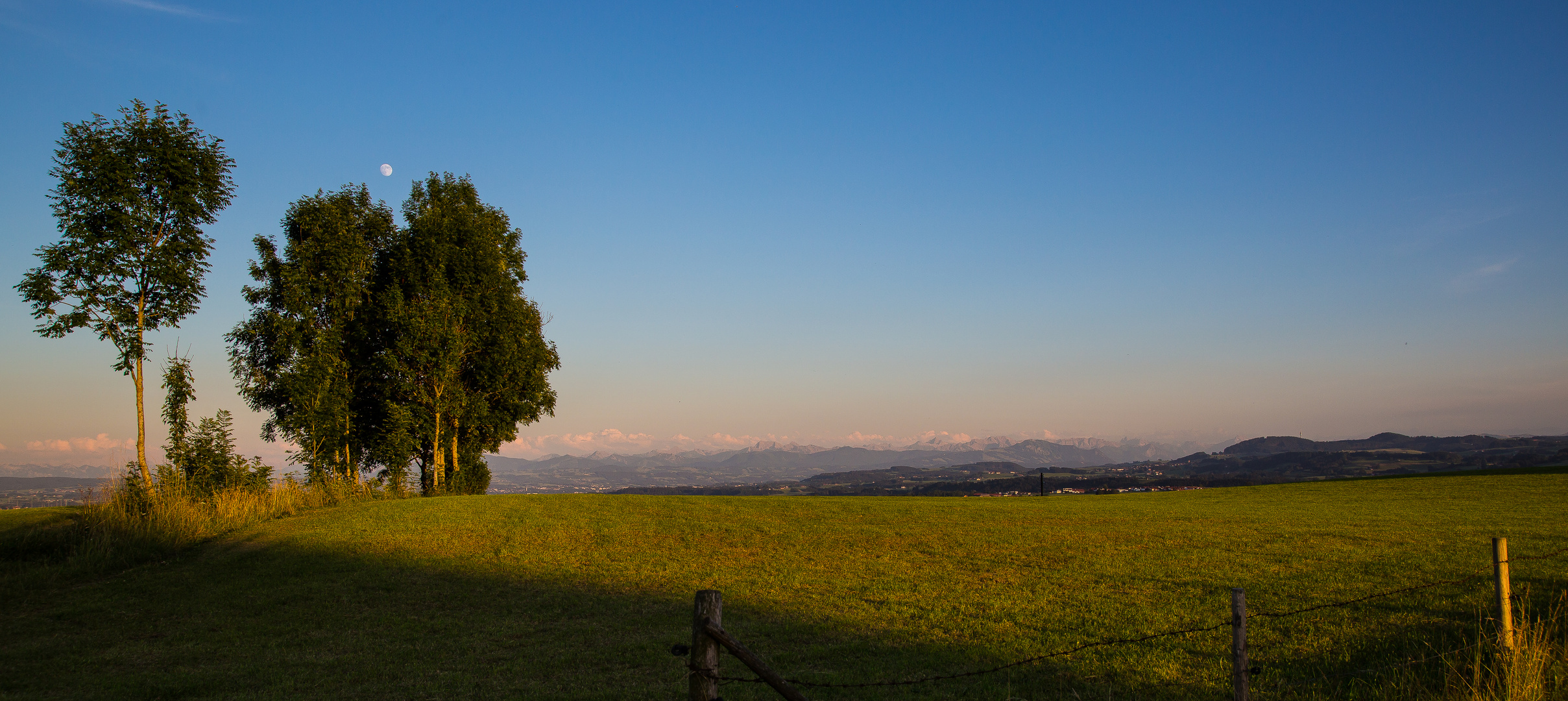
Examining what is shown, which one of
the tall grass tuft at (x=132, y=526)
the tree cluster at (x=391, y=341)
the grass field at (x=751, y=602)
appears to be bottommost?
the grass field at (x=751, y=602)

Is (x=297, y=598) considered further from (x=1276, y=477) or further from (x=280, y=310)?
(x=1276, y=477)

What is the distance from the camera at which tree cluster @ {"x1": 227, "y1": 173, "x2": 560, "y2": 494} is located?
103ft

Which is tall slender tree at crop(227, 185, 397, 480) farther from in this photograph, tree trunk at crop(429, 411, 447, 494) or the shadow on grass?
the shadow on grass

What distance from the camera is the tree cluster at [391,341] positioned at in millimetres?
31391

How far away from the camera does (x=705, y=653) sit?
199 inches

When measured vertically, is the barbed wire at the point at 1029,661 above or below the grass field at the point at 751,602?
above

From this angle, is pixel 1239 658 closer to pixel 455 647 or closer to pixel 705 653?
pixel 705 653

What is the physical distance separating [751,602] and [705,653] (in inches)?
357

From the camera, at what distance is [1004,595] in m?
13.7

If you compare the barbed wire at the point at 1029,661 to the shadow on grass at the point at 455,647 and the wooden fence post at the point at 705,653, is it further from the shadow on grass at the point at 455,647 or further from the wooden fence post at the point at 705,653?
the wooden fence post at the point at 705,653

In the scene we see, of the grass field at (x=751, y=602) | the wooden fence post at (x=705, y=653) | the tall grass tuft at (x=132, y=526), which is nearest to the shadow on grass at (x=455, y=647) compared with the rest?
the grass field at (x=751, y=602)

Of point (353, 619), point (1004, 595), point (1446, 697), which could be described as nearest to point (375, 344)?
point (353, 619)

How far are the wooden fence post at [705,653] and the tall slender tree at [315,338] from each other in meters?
30.8

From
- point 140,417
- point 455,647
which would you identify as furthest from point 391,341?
point 455,647
